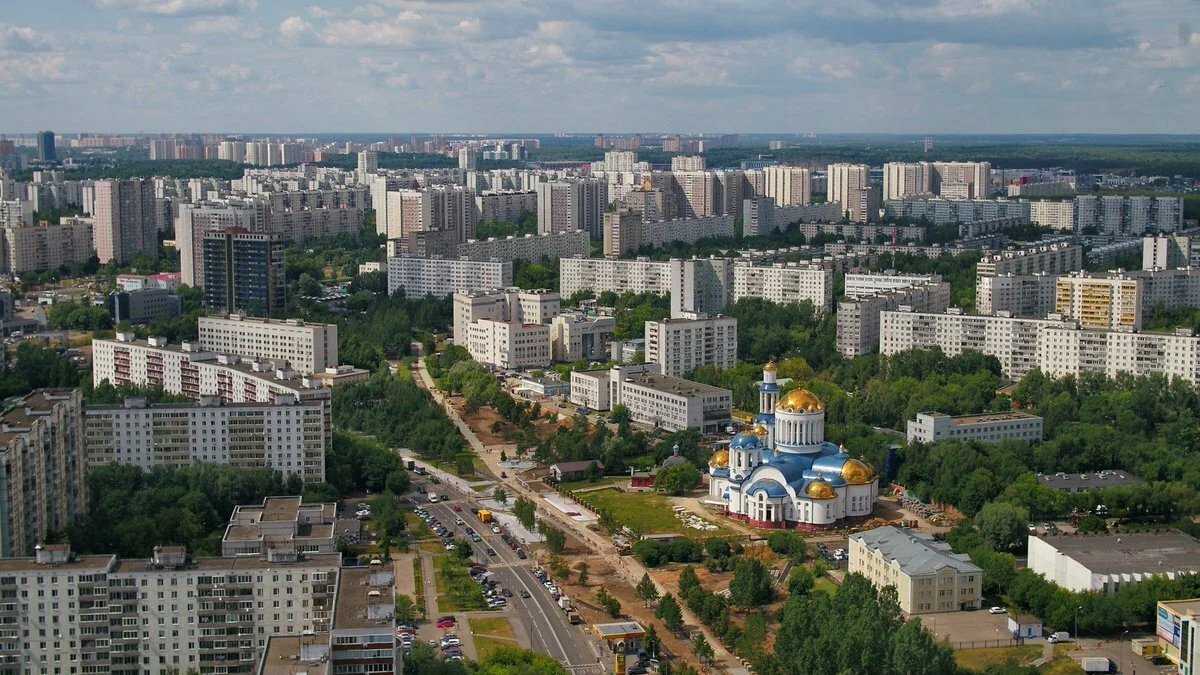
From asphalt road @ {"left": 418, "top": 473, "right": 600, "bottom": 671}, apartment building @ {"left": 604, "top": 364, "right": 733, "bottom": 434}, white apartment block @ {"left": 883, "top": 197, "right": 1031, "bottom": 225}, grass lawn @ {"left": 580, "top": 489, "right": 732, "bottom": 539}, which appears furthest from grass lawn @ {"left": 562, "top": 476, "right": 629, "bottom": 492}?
white apartment block @ {"left": 883, "top": 197, "right": 1031, "bottom": 225}

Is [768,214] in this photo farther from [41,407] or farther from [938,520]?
[41,407]

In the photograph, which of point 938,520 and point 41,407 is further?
point 938,520

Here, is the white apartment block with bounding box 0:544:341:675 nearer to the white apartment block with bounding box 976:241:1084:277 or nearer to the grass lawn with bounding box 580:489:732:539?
the grass lawn with bounding box 580:489:732:539

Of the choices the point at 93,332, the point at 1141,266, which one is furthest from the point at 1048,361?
the point at 93,332

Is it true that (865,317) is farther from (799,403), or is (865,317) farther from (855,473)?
(855,473)

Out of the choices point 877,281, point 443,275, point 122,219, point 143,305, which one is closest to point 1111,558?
point 877,281

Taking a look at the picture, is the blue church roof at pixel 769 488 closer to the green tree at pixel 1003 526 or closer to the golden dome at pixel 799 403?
the golden dome at pixel 799 403

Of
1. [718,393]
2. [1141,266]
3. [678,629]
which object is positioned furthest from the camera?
[1141,266]
